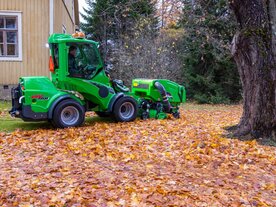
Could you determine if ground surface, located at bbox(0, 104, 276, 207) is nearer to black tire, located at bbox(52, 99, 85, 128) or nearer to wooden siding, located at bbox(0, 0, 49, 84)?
black tire, located at bbox(52, 99, 85, 128)

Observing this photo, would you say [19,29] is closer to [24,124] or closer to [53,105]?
[24,124]

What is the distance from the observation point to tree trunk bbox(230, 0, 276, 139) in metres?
7.16

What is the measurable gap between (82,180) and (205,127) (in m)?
5.07

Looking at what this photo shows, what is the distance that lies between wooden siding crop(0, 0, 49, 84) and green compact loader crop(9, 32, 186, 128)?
5.26 metres

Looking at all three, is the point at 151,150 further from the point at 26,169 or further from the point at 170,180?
the point at 26,169

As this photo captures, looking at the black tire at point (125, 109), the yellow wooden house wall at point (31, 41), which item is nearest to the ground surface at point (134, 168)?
the black tire at point (125, 109)

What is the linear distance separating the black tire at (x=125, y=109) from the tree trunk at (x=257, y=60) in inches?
143

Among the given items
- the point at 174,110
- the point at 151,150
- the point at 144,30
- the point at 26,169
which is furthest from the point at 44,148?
the point at 144,30

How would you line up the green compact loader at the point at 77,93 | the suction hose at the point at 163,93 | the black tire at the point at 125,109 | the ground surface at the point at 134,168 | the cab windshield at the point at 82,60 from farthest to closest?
the suction hose at the point at 163,93 → the black tire at the point at 125,109 → the cab windshield at the point at 82,60 → the green compact loader at the point at 77,93 → the ground surface at the point at 134,168

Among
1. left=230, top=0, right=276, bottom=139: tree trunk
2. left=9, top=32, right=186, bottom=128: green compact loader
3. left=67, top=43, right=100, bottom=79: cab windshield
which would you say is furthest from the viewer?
left=67, top=43, right=100, bottom=79: cab windshield

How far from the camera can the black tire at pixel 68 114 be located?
8758mm

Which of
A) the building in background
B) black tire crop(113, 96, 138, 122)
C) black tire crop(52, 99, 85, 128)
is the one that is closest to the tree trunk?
black tire crop(113, 96, 138, 122)

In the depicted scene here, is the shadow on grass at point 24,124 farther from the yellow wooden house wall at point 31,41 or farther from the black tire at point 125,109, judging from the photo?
the yellow wooden house wall at point 31,41

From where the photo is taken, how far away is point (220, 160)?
19.7 ft
